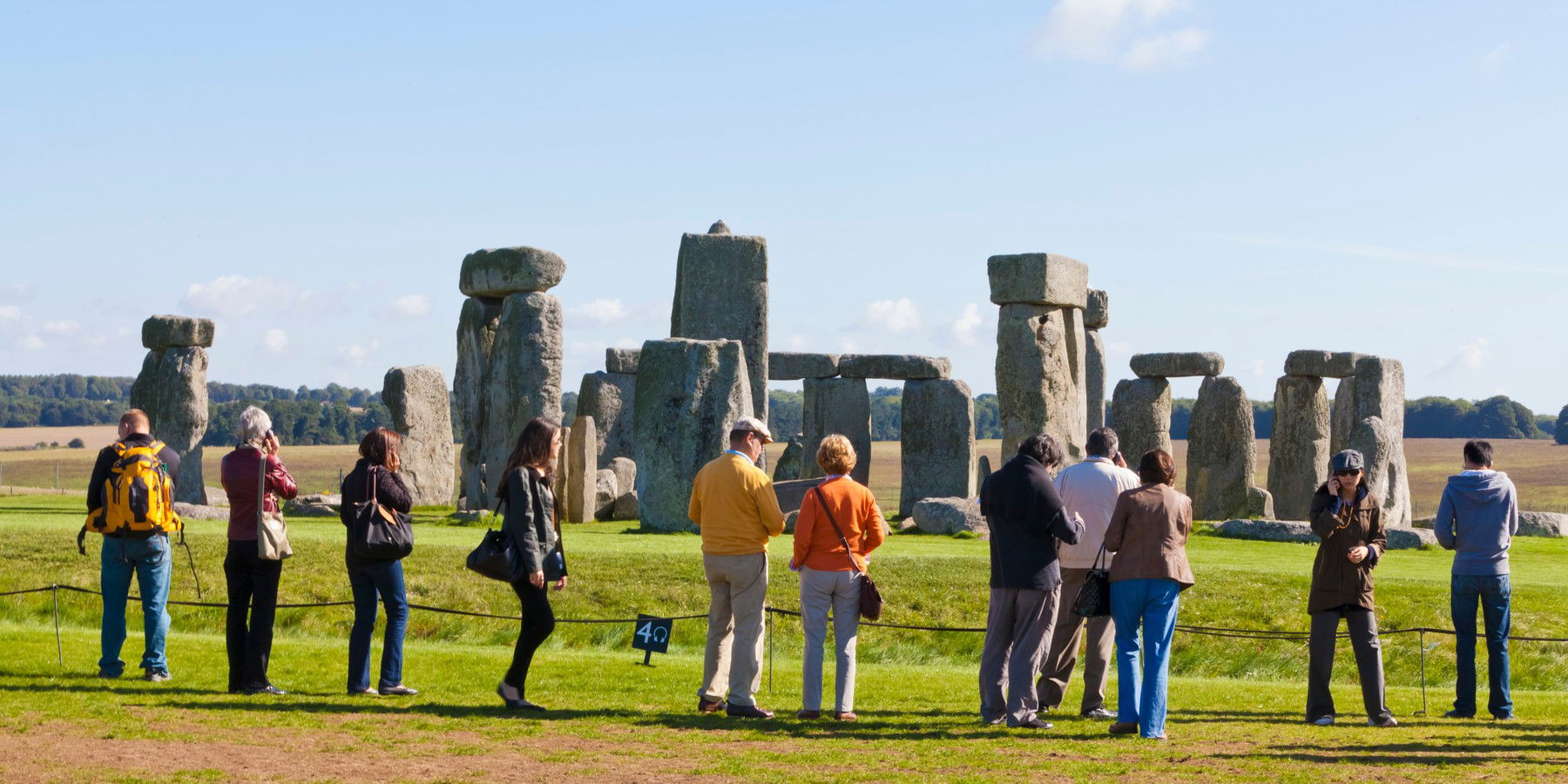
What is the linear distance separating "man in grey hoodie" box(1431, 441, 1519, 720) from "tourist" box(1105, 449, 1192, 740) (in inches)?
84.9

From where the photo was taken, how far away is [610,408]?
1132 inches

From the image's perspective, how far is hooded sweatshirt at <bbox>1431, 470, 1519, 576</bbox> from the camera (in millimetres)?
10180

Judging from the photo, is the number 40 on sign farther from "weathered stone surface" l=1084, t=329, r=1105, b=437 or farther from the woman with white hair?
"weathered stone surface" l=1084, t=329, r=1105, b=437

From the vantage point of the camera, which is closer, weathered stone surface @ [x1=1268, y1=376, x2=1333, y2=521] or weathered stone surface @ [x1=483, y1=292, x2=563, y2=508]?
weathered stone surface @ [x1=483, y1=292, x2=563, y2=508]

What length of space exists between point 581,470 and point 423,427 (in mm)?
8991

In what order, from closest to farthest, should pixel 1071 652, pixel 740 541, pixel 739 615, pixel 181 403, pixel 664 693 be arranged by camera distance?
pixel 740 541 < pixel 739 615 < pixel 1071 652 < pixel 664 693 < pixel 181 403

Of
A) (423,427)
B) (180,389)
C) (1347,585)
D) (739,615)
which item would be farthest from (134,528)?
(423,427)

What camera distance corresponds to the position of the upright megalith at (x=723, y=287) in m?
23.6

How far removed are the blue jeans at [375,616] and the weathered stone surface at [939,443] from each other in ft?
65.8

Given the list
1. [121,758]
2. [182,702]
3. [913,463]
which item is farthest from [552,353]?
[121,758]

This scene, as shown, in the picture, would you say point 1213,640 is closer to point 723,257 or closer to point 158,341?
point 723,257

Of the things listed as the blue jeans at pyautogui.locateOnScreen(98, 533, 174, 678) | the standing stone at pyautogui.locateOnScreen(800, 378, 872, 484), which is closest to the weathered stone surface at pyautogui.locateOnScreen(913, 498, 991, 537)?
the blue jeans at pyautogui.locateOnScreen(98, 533, 174, 678)

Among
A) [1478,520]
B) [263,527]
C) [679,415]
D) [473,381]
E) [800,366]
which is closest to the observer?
[263,527]

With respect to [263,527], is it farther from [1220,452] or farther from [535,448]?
[1220,452]
